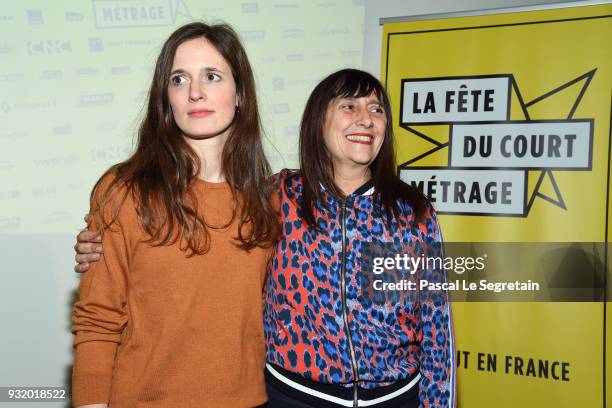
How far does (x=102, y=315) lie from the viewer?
53.7 inches

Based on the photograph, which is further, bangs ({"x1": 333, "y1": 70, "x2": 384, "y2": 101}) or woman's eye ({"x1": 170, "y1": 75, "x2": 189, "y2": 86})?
bangs ({"x1": 333, "y1": 70, "x2": 384, "y2": 101})

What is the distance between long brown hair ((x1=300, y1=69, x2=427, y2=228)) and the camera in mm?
1787

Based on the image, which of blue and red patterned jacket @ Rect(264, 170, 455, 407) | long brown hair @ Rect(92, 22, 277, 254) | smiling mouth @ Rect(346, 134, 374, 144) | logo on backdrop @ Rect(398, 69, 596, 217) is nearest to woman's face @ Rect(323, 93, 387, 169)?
smiling mouth @ Rect(346, 134, 374, 144)

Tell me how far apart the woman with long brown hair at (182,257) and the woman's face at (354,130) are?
13.7 inches

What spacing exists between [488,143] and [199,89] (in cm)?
180

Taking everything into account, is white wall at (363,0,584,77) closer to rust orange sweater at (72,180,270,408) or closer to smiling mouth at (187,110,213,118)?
smiling mouth at (187,110,213,118)

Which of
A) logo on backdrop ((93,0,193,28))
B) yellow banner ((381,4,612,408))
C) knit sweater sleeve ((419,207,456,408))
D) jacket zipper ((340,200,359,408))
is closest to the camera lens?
jacket zipper ((340,200,359,408))

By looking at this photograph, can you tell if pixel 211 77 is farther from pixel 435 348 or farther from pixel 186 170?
pixel 435 348

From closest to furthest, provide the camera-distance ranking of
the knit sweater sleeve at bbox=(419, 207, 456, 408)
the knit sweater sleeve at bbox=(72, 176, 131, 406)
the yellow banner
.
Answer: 1. the knit sweater sleeve at bbox=(72, 176, 131, 406)
2. the knit sweater sleeve at bbox=(419, 207, 456, 408)
3. the yellow banner

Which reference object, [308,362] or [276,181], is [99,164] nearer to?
[276,181]

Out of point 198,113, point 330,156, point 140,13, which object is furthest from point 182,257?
point 140,13

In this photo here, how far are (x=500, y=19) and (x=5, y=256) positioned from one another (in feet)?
9.42

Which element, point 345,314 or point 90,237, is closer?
point 90,237

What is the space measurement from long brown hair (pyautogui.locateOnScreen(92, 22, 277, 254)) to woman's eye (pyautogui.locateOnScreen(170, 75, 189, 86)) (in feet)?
0.07
